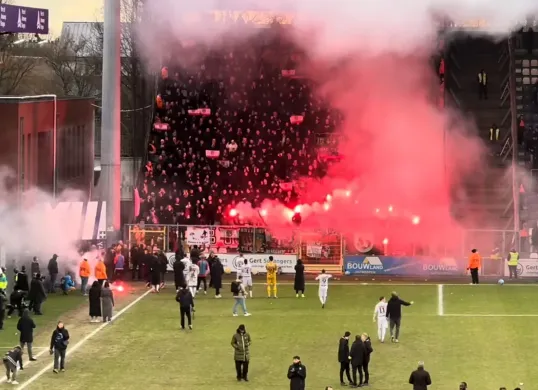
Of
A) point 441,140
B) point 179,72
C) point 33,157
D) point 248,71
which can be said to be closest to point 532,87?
point 441,140

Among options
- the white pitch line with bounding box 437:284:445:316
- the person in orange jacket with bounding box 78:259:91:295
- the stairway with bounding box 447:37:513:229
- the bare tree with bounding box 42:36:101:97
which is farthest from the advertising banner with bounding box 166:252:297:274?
the bare tree with bounding box 42:36:101:97

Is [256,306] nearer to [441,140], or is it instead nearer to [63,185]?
[63,185]

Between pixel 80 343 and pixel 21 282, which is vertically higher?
pixel 21 282

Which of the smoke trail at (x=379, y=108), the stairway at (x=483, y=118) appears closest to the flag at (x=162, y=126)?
the smoke trail at (x=379, y=108)

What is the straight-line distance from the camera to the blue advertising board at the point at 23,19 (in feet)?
109

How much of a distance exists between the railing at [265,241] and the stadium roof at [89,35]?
2393cm

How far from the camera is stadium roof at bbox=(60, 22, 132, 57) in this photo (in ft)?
198

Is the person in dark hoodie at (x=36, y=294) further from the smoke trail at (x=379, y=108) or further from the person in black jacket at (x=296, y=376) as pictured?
the smoke trail at (x=379, y=108)

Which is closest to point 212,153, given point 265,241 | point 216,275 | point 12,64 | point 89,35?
point 265,241

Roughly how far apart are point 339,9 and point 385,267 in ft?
35.4

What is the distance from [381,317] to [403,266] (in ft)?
46.4

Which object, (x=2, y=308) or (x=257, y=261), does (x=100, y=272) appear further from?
(x=257, y=261)

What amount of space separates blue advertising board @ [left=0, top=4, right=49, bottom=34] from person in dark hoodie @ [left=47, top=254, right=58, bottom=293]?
775 centimetres

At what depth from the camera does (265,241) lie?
38594mm
